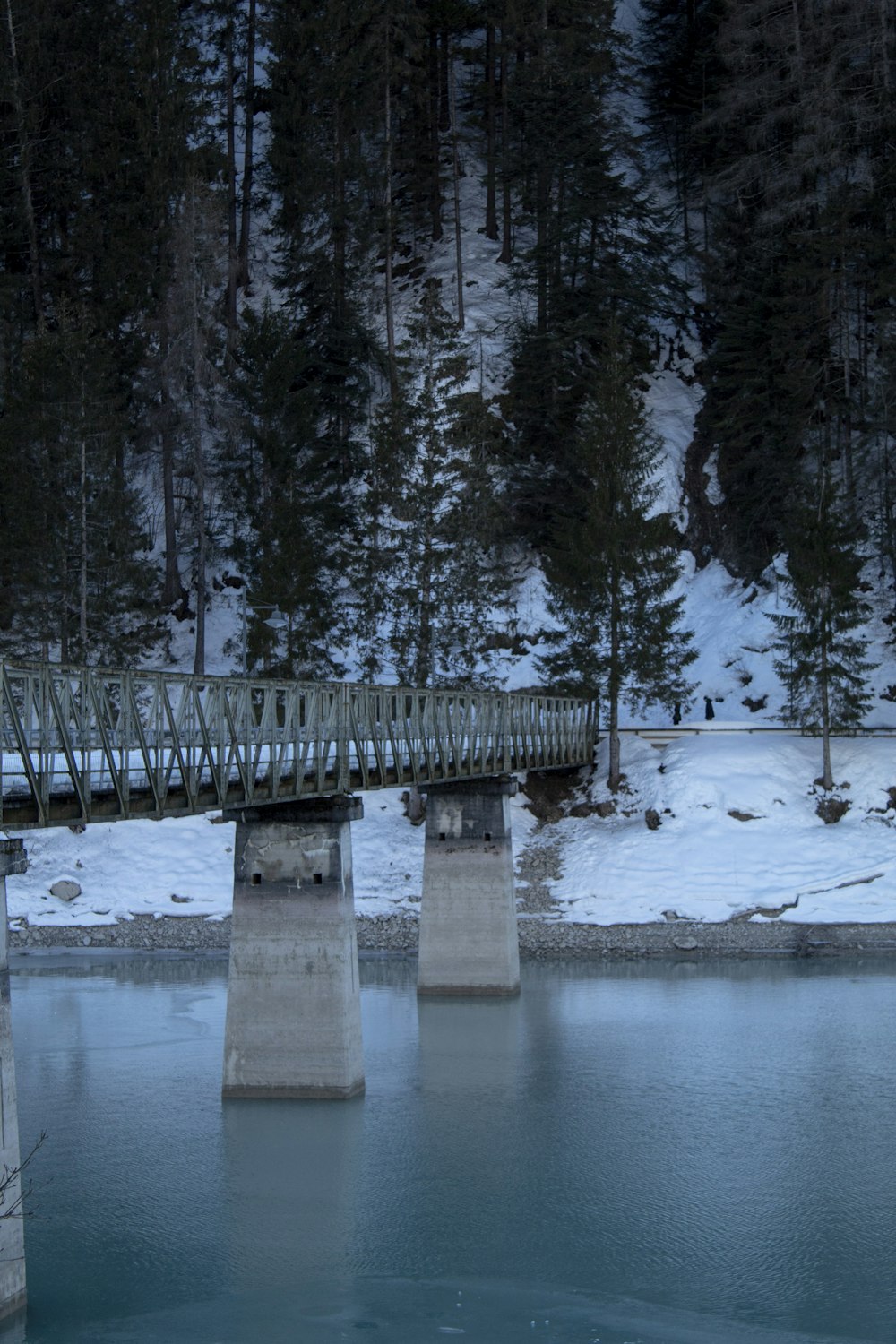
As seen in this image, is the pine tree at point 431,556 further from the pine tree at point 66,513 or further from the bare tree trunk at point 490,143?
the bare tree trunk at point 490,143

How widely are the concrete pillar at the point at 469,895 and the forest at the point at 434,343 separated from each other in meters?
12.0

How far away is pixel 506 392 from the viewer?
2741 inches

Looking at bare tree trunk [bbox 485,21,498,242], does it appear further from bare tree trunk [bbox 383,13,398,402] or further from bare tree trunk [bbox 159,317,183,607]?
bare tree trunk [bbox 159,317,183,607]

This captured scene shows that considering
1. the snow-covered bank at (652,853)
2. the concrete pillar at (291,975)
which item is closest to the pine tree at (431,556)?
the snow-covered bank at (652,853)

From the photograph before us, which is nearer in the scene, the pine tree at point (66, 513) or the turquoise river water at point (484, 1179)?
the turquoise river water at point (484, 1179)

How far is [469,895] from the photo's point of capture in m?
37.8

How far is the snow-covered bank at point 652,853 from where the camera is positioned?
146 feet

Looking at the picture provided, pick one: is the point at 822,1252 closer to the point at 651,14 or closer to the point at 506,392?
the point at 506,392

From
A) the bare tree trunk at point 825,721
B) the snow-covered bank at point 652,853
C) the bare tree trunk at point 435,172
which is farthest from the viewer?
the bare tree trunk at point 435,172

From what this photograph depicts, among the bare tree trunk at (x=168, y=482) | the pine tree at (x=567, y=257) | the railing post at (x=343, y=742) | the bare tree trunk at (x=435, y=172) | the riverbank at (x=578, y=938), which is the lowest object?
the riverbank at (x=578, y=938)

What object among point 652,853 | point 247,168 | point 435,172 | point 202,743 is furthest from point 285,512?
point 435,172

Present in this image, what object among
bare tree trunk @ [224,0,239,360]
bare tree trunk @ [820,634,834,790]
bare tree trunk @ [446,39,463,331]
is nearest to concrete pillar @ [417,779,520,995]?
bare tree trunk @ [820,634,834,790]

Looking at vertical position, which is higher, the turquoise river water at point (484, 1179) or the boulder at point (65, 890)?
the boulder at point (65, 890)

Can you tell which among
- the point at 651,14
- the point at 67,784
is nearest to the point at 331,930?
the point at 67,784
